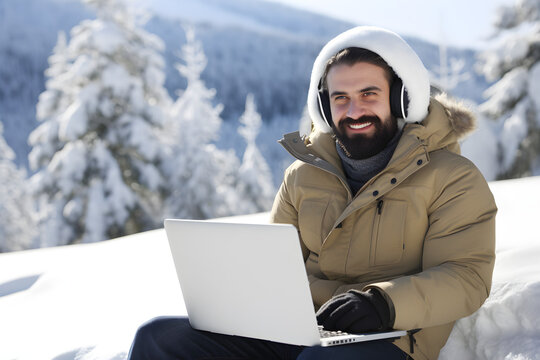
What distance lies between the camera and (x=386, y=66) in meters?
2.18

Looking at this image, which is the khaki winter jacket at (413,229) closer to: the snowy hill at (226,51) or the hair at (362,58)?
the hair at (362,58)

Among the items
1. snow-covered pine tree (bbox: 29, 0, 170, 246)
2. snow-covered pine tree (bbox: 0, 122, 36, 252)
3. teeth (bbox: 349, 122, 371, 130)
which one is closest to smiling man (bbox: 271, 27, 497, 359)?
teeth (bbox: 349, 122, 371, 130)

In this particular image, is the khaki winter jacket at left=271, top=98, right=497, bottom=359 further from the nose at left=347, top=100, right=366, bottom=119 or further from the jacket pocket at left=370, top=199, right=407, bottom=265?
the nose at left=347, top=100, right=366, bottom=119

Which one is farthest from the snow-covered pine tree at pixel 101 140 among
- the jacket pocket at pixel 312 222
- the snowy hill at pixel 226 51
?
the snowy hill at pixel 226 51

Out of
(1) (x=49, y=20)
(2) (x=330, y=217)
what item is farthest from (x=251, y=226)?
(1) (x=49, y=20)

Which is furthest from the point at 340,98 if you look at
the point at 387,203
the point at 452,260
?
the point at 452,260

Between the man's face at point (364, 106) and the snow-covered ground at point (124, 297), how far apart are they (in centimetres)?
81

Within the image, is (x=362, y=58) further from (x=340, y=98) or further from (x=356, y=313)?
(x=356, y=313)

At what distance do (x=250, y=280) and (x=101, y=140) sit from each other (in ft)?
41.9

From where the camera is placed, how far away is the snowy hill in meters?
41.5

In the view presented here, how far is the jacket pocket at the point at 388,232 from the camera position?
2.00 metres

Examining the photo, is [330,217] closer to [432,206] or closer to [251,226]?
[432,206]

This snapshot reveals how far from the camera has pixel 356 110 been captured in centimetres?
216

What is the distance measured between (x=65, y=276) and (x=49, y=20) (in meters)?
49.5
